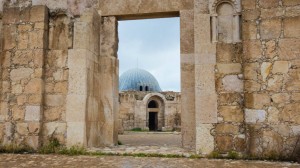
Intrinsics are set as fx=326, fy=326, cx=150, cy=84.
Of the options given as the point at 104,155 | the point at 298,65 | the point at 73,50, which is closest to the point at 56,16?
the point at 73,50

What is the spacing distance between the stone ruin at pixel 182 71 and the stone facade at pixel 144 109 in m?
21.3

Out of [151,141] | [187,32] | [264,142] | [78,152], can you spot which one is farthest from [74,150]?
[151,141]

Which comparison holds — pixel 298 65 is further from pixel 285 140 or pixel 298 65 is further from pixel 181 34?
pixel 181 34

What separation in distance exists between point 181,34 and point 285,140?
298 centimetres

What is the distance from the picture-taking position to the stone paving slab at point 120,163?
4.67m

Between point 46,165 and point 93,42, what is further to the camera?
point 93,42

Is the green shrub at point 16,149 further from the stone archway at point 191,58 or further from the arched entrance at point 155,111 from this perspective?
the arched entrance at point 155,111

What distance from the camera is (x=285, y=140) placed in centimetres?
534

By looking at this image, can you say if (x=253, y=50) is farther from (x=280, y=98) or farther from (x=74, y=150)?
(x=74, y=150)

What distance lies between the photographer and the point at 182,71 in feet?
22.2

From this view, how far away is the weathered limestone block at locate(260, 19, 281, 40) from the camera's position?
560 centimetres

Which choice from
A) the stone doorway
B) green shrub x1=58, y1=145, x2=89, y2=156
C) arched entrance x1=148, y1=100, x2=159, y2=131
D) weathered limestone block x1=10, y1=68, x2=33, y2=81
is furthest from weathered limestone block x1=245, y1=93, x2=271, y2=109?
the stone doorway

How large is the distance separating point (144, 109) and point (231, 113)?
917 inches

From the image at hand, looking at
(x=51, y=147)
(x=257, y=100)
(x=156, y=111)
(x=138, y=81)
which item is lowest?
(x=51, y=147)
